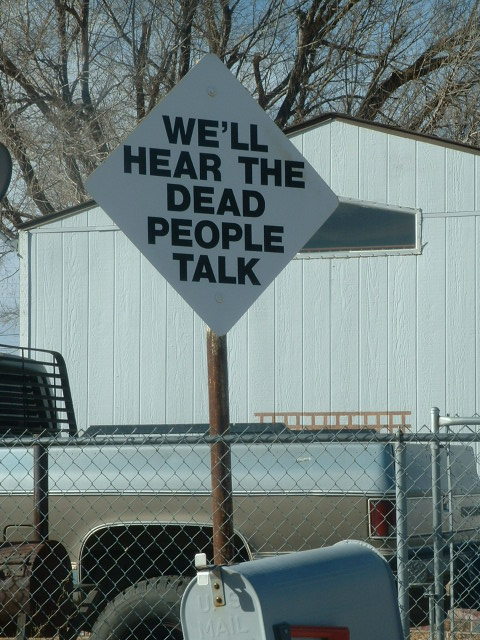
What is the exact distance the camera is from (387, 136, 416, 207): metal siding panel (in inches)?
421

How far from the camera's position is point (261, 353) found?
11016mm

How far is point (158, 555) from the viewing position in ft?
20.0

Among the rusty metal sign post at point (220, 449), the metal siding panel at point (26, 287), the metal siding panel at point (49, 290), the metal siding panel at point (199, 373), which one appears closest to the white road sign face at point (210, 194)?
the rusty metal sign post at point (220, 449)

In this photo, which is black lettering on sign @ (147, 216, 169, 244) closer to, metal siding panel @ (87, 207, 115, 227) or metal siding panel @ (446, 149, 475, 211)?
metal siding panel @ (446, 149, 475, 211)

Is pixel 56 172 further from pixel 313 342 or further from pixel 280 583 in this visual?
Result: pixel 280 583

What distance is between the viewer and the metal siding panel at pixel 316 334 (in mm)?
10844

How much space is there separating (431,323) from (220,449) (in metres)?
6.31

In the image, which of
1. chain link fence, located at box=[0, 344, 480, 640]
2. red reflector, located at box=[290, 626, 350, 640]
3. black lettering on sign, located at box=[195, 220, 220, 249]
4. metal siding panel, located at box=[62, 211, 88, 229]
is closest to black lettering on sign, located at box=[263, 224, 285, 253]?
black lettering on sign, located at box=[195, 220, 220, 249]

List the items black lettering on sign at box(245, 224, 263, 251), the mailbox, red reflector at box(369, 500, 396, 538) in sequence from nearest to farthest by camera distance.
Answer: the mailbox, black lettering on sign at box(245, 224, 263, 251), red reflector at box(369, 500, 396, 538)

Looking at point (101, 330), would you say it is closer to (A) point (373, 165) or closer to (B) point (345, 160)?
(B) point (345, 160)

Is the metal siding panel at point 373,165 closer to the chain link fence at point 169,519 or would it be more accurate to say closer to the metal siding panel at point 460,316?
the metal siding panel at point 460,316

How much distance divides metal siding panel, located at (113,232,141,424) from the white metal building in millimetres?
13

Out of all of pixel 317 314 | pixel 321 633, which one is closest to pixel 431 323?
pixel 317 314

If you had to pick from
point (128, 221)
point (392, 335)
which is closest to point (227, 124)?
point (128, 221)
